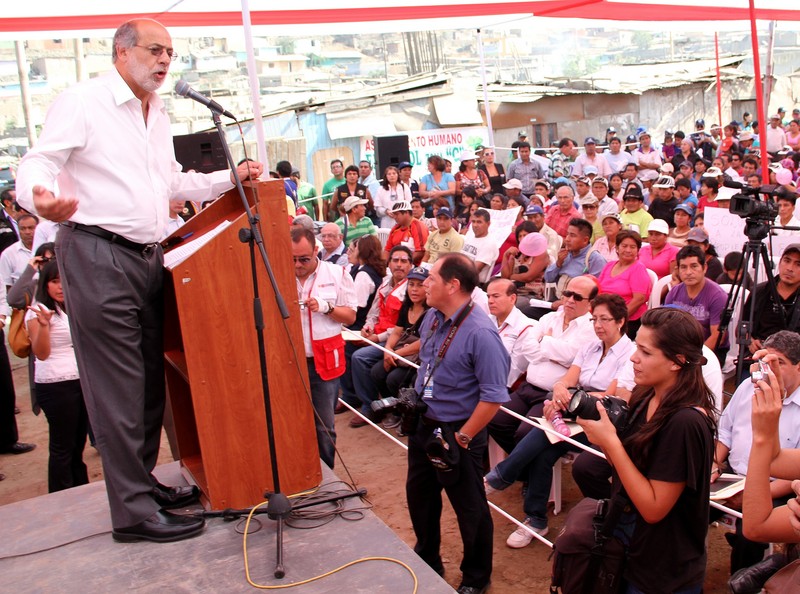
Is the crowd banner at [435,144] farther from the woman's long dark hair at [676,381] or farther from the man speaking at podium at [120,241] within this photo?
the woman's long dark hair at [676,381]

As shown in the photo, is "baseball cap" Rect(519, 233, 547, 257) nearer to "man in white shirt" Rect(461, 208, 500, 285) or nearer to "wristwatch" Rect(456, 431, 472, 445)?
"man in white shirt" Rect(461, 208, 500, 285)

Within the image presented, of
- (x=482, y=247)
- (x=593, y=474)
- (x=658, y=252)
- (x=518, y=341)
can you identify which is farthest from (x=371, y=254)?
(x=593, y=474)

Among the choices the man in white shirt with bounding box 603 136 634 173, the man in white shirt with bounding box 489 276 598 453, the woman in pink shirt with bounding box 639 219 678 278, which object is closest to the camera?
the man in white shirt with bounding box 489 276 598 453

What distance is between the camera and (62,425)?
5180mm

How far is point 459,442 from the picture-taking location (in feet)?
12.0

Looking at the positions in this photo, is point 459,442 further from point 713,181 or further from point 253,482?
point 713,181

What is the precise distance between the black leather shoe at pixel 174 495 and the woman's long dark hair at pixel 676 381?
1749 millimetres

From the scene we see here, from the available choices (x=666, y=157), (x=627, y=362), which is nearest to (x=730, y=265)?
(x=627, y=362)

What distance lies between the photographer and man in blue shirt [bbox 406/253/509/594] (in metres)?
3.64

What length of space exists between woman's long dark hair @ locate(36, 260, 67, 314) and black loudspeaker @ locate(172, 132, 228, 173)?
7.62ft

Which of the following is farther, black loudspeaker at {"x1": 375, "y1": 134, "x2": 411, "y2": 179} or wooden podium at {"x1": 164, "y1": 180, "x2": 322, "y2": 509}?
black loudspeaker at {"x1": 375, "y1": 134, "x2": 411, "y2": 179}

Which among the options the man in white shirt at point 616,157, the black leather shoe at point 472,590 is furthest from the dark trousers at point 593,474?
the man in white shirt at point 616,157

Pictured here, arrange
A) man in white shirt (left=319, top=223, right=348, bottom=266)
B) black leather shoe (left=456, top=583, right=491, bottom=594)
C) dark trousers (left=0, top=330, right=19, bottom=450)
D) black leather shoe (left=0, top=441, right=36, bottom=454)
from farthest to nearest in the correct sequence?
man in white shirt (left=319, top=223, right=348, bottom=266) → black leather shoe (left=0, top=441, right=36, bottom=454) → dark trousers (left=0, top=330, right=19, bottom=450) → black leather shoe (left=456, top=583, right=491, bottom=594)

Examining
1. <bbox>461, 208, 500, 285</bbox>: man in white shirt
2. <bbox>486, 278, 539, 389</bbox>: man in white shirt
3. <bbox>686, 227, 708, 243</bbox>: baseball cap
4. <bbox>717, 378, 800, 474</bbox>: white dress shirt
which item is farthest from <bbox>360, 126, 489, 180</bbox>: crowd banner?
<bbox>717, 378, 800, 474</bbox>: white dress shirt
